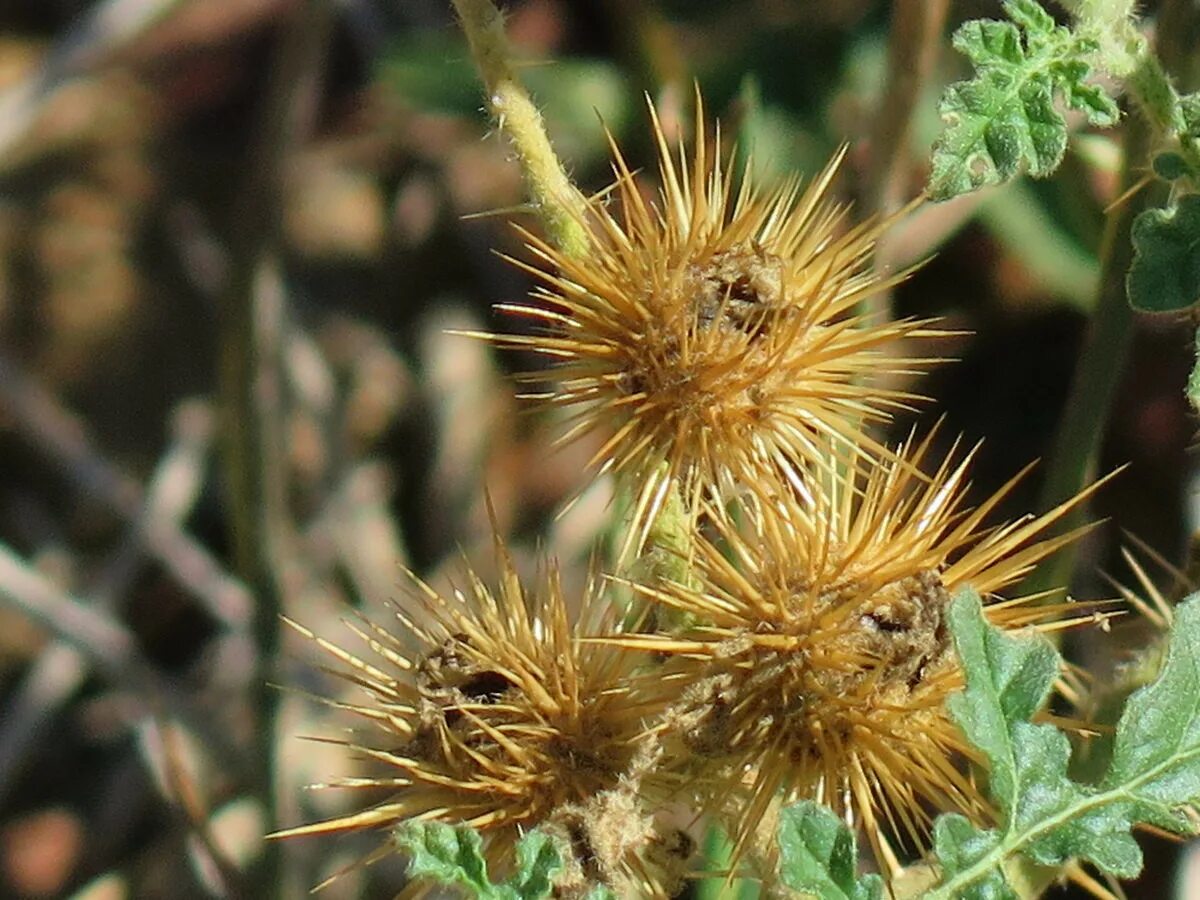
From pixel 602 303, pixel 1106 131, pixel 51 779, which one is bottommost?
pixel 51 779

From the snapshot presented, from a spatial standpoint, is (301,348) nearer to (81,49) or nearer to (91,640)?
(81,49)

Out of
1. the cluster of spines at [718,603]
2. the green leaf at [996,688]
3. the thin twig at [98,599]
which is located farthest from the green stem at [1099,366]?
the thin twig at [98,599]

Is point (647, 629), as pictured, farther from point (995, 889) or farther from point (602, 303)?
point (995, 889)

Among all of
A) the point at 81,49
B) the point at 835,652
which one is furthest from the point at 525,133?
the point at 81,49

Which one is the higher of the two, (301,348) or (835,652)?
(835,652)

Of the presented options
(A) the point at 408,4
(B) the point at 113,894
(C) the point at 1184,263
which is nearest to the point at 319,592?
(B) the point at 113,894
